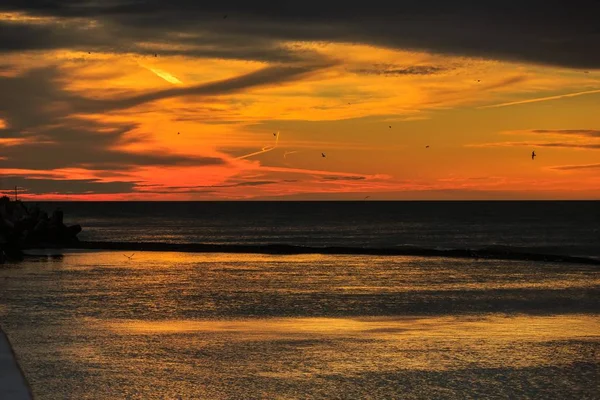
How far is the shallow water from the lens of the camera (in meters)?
17.3

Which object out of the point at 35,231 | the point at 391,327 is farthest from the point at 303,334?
the point at 35,231

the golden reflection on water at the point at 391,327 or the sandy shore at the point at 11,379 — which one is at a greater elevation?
the sandy shore at the point at 11,379

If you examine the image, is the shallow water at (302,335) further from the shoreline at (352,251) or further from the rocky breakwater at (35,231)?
the rocky breakwater at (35,231)

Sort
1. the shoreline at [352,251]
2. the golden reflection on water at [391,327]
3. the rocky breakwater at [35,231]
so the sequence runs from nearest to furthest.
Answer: the golden reflection on water at [391,327]
the shoreline at [352,251]
the rocky breakwater at [35,231]

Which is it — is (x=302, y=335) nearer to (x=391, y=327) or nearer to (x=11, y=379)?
(x=391, y=327)

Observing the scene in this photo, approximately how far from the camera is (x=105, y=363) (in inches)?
752

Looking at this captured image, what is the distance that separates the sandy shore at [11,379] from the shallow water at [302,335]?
0.38m

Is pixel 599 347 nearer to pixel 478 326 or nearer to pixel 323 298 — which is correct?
pixel 478 326

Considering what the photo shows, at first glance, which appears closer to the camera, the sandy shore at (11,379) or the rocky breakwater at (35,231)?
the sandy shore at (11,379)

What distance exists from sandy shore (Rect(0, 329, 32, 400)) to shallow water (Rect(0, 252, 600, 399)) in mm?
384

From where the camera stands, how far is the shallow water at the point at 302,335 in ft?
56.6

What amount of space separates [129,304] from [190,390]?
518 inches

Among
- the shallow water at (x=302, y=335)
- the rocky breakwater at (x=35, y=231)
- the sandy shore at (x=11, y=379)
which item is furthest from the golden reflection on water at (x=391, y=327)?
the rocky breakwater at (x=35, y=231)

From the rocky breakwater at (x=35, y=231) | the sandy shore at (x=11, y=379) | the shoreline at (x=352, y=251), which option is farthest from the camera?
the rocky breakwater at (x=35, y=231)
